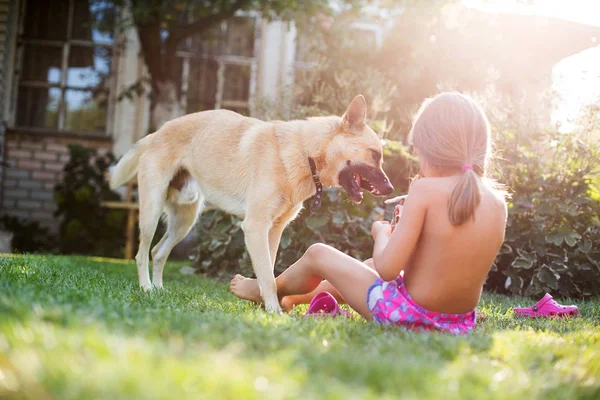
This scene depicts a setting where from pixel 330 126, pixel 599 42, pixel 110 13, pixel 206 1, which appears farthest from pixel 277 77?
pixel 330 126

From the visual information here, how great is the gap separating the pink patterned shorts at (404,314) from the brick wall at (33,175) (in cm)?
875

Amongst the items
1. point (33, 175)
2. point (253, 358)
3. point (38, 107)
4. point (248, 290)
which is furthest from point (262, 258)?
point (38, 107)

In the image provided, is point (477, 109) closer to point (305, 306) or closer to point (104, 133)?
point (305, 306)

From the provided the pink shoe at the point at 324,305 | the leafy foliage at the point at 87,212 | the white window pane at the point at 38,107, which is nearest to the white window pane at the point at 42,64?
the white window pane at the point at 38,107

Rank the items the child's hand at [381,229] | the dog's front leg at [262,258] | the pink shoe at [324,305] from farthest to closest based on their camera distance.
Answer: the dog's front leg at [262,258] < the pink shoe at [324,305] < the child's hand at [381,229]

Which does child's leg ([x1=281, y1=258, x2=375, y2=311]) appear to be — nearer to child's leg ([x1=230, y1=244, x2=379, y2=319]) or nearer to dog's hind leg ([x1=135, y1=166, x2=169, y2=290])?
child's leg ([x1=230, y1=244, x2=379, y2=319])

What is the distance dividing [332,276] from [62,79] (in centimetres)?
922

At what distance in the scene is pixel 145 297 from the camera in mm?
2996

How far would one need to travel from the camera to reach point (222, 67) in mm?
10922

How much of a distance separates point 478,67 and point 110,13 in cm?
648

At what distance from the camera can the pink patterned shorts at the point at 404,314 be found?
2492 millimetres

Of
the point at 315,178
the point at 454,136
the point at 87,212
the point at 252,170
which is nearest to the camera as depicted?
the point at 454,136

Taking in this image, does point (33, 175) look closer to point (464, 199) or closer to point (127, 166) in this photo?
point (127, 166)

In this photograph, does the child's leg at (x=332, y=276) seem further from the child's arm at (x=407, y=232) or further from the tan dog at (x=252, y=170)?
the child's arm at (x=407, y=232)
